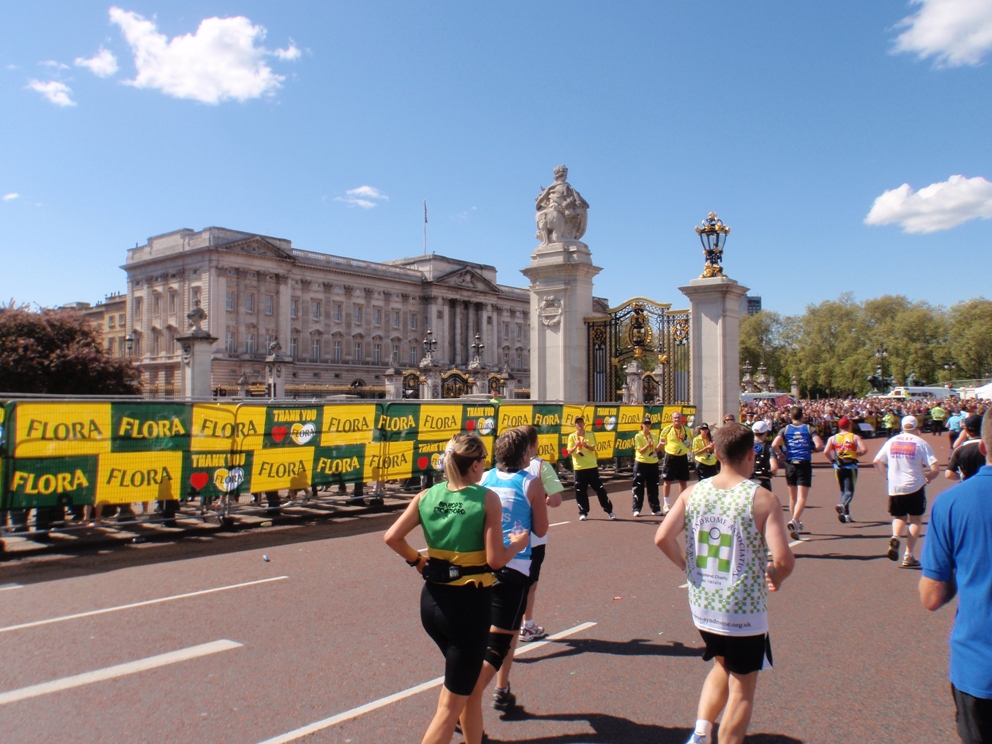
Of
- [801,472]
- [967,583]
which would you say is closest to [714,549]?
[967,583]

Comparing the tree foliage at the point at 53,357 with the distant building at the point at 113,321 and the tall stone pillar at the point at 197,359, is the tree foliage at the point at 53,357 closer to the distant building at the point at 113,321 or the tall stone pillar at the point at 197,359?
the tall stone pillar at the point at 197,359

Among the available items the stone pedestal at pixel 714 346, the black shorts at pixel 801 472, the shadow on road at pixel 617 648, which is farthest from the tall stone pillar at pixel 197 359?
the shadow on road at pixel 617 648

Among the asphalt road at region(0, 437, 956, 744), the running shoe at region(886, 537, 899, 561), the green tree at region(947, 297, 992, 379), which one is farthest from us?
the green tree at region(947, 297, 992, 379)

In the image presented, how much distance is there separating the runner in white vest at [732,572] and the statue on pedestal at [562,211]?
16625mm

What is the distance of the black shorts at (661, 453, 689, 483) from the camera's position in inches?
510

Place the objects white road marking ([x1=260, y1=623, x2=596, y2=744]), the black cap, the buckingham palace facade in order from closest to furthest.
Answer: white road marking ([x1=260, y1=623, x2=596, y2=744]), the black cap, the buckingham palace facade

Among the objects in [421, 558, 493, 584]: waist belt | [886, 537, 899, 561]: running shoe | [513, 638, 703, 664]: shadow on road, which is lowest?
[513, 638, 703, 664]: shadow on road

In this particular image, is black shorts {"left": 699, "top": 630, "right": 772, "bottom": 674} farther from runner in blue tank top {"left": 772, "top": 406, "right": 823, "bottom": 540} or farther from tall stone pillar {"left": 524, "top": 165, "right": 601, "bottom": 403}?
tall stone pillar {"left": 524, "top": 165, "right": 601, "bottom": 403}

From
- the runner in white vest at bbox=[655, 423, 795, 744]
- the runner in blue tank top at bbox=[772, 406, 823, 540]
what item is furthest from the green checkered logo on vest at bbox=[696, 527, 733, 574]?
the runner in blue tank top at bbox=[772, 406, 823, 540]

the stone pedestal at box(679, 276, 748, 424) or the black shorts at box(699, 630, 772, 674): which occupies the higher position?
the stone pedestal at box(679, 276, 748, 424)

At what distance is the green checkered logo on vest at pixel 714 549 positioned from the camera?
386cm

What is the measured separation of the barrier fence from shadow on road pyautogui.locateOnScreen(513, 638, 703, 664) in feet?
24.3

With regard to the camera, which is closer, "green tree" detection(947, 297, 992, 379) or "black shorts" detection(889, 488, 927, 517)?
"black shorts" detection(889, 488, 927, 517)

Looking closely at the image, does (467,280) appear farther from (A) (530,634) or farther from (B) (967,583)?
(B) (967,583)
